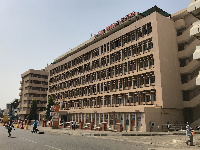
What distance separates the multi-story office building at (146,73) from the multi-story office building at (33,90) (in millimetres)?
44927

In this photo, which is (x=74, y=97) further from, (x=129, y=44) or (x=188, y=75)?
(x=188, y=75)

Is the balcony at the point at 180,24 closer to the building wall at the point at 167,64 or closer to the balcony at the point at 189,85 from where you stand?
the building wall at the point at 167,64

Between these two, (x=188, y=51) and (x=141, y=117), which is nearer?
(x=141, y=117)

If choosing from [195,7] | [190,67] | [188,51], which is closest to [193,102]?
[190,67]

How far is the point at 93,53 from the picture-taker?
5697 centimetres

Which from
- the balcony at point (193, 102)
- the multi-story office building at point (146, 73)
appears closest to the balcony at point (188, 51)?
the multi-story office building at point (146, 73)

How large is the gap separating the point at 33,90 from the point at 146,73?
65.5 m

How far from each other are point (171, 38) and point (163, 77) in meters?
9.04

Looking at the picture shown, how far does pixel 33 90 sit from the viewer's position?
92125 millimetres

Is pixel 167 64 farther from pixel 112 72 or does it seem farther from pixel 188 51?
pixel 112 72

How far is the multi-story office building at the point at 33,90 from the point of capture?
9125 cm

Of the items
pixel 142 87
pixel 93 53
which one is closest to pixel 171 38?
pixel 142 87

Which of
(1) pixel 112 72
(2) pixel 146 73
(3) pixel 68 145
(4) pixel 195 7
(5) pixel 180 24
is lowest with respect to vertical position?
(3) pixel 68 145

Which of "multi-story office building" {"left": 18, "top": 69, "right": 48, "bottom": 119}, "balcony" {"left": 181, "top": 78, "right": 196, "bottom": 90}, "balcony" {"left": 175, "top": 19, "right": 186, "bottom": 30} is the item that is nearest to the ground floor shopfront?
"balcony" {"left": 181, "top": 78, "right": 196, "bottom": 90}
